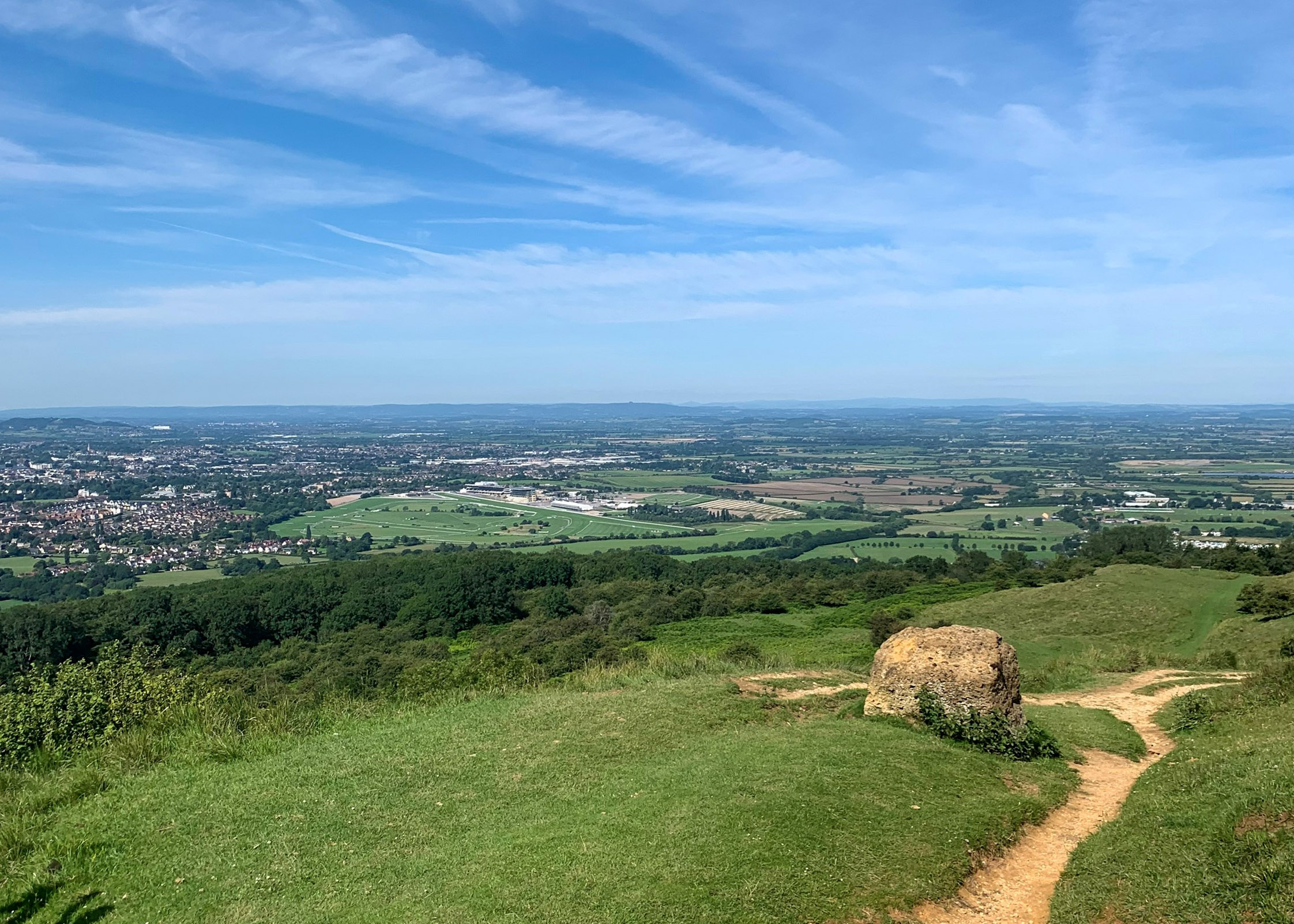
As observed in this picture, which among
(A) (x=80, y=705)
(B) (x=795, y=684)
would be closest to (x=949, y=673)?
(B) (x=795, y=684)

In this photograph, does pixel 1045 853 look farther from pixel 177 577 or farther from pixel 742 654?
pixel 177 577

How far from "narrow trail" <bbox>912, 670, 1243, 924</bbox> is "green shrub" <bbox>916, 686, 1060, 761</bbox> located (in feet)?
2.30

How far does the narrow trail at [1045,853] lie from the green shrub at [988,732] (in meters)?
0.70

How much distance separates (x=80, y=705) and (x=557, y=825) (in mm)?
10063

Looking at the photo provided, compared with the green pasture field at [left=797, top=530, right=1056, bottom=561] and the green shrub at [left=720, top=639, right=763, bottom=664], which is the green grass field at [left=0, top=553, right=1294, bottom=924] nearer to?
the green shrub at [left=720, top=639, right=763, bottom=664]

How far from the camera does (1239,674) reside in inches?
817

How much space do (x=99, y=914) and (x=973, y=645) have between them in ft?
42.3

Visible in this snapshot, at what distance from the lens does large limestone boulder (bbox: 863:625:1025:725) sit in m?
13.5

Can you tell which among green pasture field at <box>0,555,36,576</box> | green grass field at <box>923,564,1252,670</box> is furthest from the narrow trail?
green pasture field at <box>0,555,36,576</box>

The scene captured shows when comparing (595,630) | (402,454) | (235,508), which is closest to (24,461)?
(402,454)

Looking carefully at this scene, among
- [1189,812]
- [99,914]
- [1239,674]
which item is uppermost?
[1189,812]

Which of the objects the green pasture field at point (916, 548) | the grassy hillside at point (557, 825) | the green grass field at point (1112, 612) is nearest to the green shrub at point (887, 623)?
the green grass field at point (1112, 612)

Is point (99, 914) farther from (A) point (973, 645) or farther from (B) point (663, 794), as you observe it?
(A) point (973, 645)

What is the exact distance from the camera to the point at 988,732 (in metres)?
13.0
